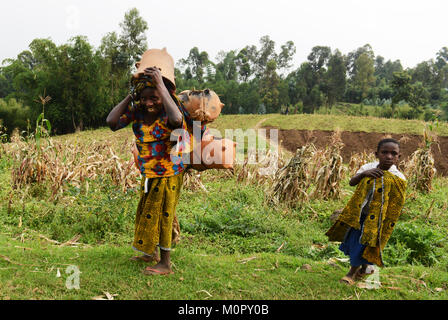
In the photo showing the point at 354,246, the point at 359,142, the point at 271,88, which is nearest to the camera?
the point at 354,246

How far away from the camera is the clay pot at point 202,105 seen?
9.59ft

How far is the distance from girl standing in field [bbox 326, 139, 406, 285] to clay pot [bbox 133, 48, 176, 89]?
1.95m

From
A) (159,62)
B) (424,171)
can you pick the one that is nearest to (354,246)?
Answer: (159,62)

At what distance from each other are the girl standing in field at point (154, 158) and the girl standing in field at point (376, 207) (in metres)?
1.66

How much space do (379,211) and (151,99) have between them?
223 cm

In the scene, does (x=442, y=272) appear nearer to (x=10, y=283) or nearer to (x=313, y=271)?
(x=313, y=271)

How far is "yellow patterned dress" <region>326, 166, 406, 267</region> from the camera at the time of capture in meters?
2.79

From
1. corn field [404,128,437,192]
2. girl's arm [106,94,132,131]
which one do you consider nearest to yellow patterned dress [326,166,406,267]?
girl's arm [106,94,132,131]

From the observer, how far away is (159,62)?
9.29 ft

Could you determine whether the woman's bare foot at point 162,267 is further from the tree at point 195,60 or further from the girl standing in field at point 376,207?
the tree at point 195,60

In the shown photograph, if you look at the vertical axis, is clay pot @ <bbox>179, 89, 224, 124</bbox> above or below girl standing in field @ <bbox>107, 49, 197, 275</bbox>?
above

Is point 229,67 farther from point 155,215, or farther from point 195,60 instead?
point 155,215

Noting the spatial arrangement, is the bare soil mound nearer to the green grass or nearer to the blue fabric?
the green grass

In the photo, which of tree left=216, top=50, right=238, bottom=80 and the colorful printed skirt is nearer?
the colorful printed skirt
